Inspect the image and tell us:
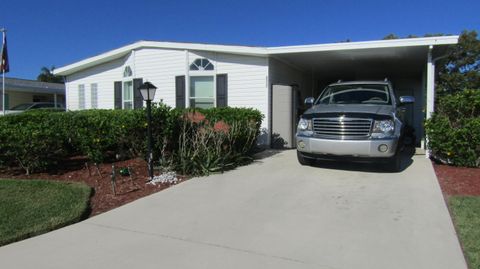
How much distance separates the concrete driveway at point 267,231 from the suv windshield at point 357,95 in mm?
2159

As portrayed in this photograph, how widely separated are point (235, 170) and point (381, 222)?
384cm

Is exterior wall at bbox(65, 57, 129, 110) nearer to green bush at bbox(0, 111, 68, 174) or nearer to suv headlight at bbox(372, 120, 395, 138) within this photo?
green bush at bbox(0, 111, 68, 174)

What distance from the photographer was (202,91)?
1243cm

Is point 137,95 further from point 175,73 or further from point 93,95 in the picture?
point 93,95

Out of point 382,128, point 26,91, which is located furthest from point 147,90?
point 26,91

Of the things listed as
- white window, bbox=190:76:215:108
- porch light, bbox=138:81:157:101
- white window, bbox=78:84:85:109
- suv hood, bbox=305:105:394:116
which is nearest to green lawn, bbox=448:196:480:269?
suv hood, bbox=305:105:394:116

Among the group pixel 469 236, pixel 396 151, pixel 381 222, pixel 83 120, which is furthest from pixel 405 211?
pixel 83 120

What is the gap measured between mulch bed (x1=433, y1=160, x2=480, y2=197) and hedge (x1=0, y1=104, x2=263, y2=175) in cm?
411

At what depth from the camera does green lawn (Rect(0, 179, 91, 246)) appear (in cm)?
474

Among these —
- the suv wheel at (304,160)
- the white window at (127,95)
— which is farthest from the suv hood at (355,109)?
the white window at (127,95)

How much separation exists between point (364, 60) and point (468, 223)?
8.65 m

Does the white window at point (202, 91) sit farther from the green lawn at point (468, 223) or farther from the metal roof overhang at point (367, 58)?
the green lawn at point (468, 223)

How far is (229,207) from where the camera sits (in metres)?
5.48

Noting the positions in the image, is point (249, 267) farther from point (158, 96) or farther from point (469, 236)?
point (158, 96)
